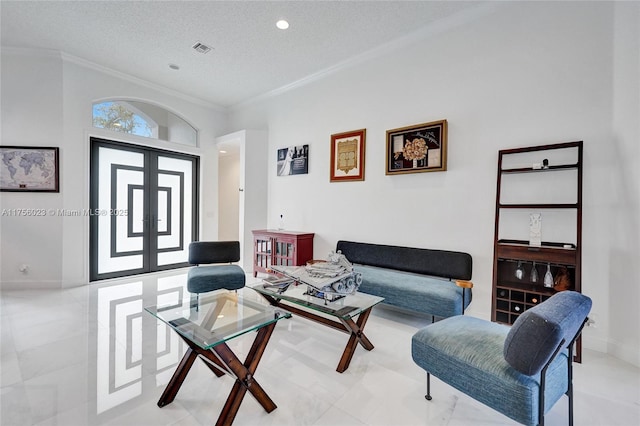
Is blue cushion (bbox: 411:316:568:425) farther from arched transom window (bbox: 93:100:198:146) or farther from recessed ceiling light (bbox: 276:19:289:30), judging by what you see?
arched transom window (bbox: 93:100:198:146)

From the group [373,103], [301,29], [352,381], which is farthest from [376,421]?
[301,29]

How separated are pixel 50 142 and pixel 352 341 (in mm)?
5116

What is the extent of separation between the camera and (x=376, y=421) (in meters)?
1.62

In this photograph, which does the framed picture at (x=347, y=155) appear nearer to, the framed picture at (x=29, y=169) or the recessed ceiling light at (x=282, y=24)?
the recessed ceiling light at (x=282, y=24)

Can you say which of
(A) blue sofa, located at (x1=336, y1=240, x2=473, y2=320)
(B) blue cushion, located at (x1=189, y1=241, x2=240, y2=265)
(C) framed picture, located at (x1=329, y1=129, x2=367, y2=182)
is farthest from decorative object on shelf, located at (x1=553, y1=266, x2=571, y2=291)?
(B) blue cushion, located at (x1=189, y1=241, x2=240, y2=265)

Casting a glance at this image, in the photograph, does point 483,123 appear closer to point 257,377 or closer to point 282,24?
point 282,24

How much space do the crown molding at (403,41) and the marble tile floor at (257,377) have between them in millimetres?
3441

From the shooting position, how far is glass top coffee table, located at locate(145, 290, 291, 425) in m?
1.57

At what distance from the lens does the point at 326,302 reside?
7.66 feet

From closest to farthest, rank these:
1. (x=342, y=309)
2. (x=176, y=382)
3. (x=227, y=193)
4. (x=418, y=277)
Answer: (x=176, y=382) < (x=342, y=309) < (x=418, y=277) < (x=227, y=193)

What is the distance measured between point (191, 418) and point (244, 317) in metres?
0.61

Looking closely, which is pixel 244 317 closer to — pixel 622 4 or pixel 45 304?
pixel 45 304

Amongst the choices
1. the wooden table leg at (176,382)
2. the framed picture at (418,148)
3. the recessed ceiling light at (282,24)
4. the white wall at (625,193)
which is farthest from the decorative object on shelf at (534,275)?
the recessed ceiling light at (282,24)

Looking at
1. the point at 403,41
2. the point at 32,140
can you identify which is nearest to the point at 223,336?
the point at 403,41
